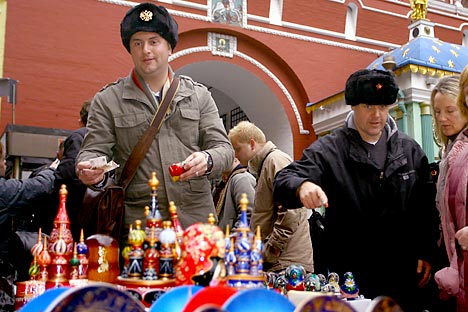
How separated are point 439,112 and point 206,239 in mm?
1758

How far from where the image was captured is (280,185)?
7.06 ft

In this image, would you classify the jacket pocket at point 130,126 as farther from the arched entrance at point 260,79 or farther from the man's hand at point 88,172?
the arched entrance at point 260,79

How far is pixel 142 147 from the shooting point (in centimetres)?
212

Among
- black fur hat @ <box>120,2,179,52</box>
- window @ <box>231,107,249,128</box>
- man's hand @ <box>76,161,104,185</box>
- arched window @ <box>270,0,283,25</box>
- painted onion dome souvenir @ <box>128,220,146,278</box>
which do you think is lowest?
painted onion dome souvenir @ <box>128,220,146,278</box>

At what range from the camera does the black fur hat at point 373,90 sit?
2.31 metres

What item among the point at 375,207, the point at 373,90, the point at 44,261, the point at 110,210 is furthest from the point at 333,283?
the point at 44,261

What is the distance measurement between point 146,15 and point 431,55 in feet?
23.5

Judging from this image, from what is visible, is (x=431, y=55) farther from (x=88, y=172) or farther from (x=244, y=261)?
(x=244, y=261)

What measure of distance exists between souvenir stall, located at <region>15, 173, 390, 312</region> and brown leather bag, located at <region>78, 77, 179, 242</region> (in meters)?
0.30

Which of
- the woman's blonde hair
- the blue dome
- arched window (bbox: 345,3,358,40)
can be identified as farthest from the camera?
arched window (bbox: 345,3,358,40)

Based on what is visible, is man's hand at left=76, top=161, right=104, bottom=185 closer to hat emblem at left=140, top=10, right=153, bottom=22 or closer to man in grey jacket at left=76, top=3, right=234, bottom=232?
man in grey jacket at left=76, top=3, right=234, bottom=232

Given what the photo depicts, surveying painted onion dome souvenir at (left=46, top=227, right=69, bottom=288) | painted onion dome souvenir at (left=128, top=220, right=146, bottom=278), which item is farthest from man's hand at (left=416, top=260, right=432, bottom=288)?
painted onion dome souvenir at (left=46, top=227, right=69, bottom=288)

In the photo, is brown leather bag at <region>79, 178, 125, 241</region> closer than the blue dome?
Yes

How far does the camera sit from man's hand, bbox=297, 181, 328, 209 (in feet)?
6.11
